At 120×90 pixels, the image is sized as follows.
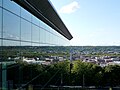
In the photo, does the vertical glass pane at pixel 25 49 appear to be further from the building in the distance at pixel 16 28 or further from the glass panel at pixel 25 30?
the glass panel at pixel 25 30

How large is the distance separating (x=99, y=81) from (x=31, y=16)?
42.9m

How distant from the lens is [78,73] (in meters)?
54.7

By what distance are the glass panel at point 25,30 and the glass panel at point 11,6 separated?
2.81 ft

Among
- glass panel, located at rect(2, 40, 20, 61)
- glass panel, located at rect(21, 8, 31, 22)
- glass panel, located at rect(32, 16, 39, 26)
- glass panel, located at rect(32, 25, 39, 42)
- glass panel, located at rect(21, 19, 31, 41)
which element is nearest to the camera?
glass panel, located at rect(2, 40, 20, 61)

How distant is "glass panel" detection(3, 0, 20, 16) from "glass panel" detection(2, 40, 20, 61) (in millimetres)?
947

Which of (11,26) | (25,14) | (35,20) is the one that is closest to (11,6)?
(11,26)

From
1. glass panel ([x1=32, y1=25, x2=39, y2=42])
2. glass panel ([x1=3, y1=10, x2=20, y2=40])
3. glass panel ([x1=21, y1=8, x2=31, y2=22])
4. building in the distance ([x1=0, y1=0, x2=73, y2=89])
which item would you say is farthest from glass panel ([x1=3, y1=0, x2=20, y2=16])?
glass panel ([x1=32, y1=25, x2=39, y2=42])

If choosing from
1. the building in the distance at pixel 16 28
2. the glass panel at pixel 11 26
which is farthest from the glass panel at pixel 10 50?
the glass panel at pixel 11 26

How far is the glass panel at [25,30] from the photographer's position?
11.7m

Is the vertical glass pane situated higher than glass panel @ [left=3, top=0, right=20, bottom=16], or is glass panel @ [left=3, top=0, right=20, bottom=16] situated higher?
glass panel @ [left=3, top=0, right=20, bottom=16]

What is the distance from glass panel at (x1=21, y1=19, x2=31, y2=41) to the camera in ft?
38.3

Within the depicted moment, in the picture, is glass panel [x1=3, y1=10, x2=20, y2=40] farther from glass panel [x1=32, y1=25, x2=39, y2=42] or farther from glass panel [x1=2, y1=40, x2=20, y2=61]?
glass panel [x1=32, y1=25, x2=39, y2=42]

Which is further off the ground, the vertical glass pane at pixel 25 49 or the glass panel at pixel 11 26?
the glass panel at pixel 11 26

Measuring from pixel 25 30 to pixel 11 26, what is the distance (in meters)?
2.44
